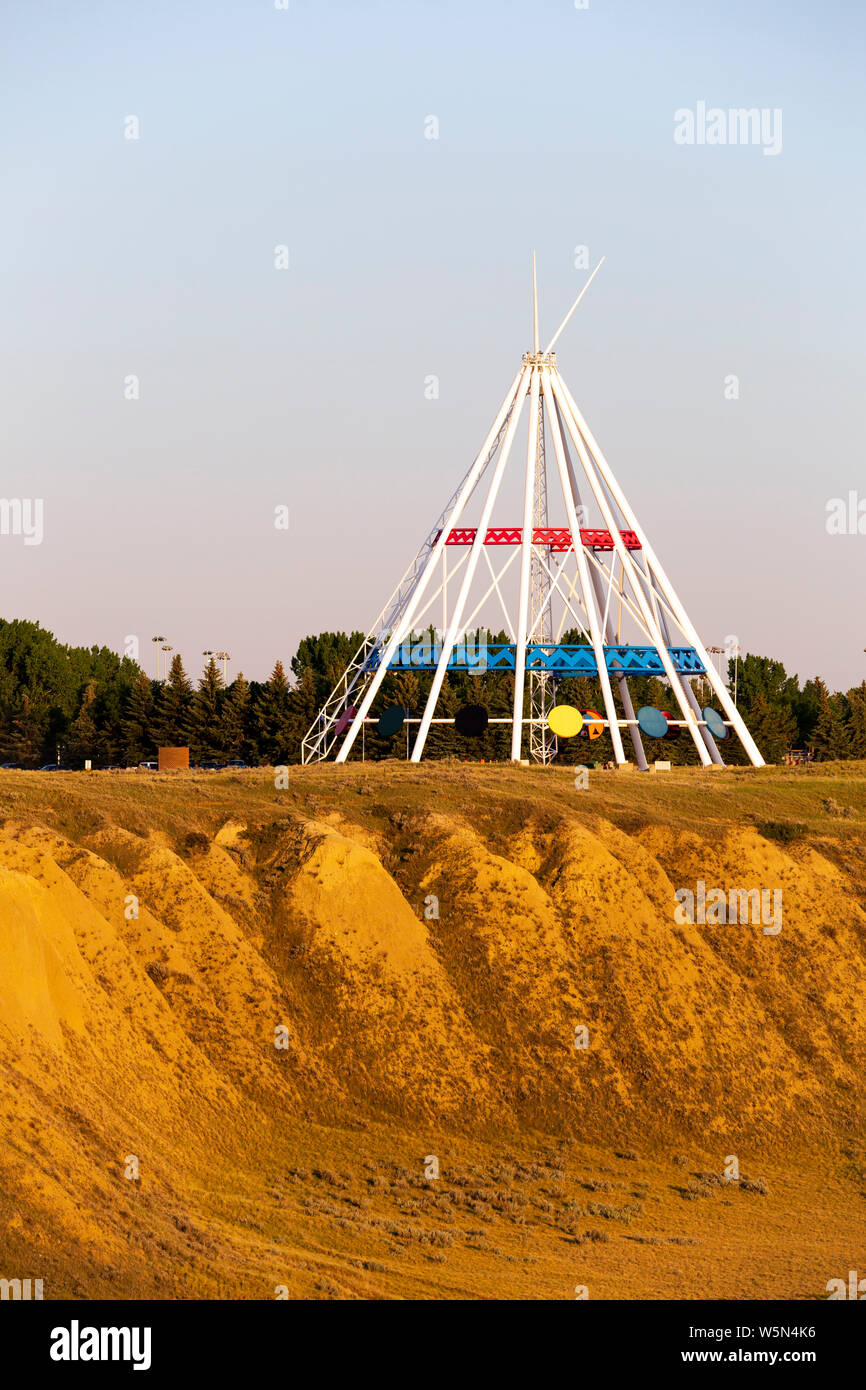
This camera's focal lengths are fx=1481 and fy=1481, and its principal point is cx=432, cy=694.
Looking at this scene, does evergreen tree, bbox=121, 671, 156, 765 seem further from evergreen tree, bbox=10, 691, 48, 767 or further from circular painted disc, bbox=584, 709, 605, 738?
circular painted disc, bbox=584, 709, 605, 738

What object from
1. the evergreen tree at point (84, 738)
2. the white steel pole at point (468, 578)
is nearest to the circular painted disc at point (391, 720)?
the white steel pole at point (468, 578)

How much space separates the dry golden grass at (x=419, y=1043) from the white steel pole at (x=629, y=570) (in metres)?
13.6

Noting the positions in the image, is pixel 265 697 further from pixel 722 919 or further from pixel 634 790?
pixel 722 919

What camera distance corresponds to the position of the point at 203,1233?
27.5 meters

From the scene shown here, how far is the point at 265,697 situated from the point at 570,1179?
6629 cm

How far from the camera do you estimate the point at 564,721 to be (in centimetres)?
6347

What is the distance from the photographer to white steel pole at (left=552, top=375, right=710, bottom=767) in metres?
64.1

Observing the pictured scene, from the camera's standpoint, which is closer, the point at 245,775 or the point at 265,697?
the point at 245,775

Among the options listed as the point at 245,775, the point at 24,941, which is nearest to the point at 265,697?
the point at 245,775

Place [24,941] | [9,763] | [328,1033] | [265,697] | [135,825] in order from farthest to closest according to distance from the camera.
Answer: [9,763]
[265,697]
[135,825]
[328,1033]
[24,941]

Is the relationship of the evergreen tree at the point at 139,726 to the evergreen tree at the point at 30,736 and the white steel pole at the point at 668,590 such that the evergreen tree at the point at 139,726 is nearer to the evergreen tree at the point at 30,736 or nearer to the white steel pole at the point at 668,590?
the evergreen tree at the point at 30,736

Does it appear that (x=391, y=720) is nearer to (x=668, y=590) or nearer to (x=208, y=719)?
(x=668, y=590)

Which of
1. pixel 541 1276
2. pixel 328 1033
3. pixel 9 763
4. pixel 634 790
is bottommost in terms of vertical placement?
pixel 541 1276

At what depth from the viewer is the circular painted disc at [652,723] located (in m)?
64.1
